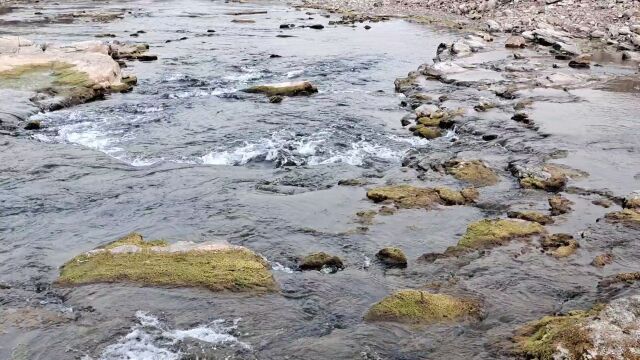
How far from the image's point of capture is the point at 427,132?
2066 cm

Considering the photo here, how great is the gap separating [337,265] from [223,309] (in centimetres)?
261

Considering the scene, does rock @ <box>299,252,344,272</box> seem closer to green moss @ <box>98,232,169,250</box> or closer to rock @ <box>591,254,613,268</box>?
green moss @ <box>98,232,169,250</box>

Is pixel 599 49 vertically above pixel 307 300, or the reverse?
pixel 599 49

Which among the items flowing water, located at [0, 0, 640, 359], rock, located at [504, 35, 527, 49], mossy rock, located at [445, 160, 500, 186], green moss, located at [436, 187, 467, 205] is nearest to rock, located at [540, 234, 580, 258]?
flowing water, located at [0, 0, 640, 359]

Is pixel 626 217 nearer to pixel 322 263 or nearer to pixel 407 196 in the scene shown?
pixel 407 196

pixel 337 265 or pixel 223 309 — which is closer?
pixel 223 309

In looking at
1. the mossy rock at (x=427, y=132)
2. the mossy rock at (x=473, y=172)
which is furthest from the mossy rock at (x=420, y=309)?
the mossy rock at (x=427, y=132)

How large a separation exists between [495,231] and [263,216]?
5352mm

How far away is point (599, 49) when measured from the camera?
35.8 m

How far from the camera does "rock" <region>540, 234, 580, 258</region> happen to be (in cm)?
1221

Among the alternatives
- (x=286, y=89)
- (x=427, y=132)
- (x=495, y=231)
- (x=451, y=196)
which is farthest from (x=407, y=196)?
(x=286, y=89)

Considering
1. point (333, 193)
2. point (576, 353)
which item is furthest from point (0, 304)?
point (576, 353)

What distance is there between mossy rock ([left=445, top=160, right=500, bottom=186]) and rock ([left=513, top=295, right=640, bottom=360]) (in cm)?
720

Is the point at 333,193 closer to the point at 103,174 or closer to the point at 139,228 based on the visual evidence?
the point at 139,228
